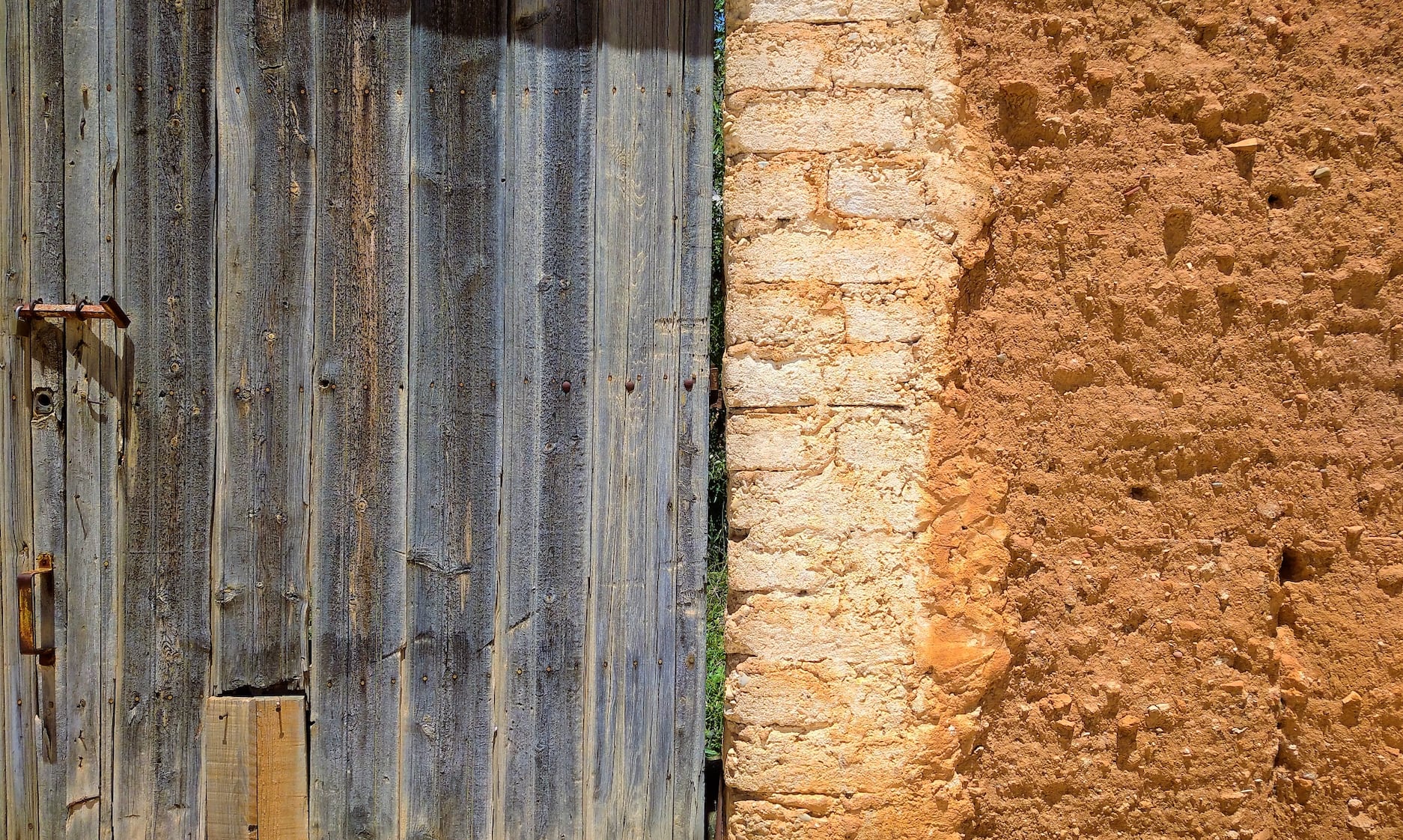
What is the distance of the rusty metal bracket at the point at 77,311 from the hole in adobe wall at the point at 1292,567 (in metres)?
2.29

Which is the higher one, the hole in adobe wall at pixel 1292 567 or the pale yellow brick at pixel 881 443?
the pale yellow brick at pixel 881 443

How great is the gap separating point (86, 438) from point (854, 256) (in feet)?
5.12

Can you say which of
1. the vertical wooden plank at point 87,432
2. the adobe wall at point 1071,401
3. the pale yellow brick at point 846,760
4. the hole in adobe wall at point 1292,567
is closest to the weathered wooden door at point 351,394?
the vertical wooden plank at point 87,432

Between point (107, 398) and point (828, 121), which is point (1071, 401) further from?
point (107, 398)

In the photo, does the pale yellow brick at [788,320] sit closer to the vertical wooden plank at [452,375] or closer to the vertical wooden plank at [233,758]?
the vertical wooden plank at [452,375]

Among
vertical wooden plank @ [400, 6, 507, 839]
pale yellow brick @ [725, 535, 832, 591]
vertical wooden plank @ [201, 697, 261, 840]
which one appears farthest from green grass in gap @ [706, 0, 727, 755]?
vertical wooden plank @ [201, 697, 261, 840]

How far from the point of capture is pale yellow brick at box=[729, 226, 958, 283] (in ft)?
4.79

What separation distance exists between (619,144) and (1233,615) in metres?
1.52

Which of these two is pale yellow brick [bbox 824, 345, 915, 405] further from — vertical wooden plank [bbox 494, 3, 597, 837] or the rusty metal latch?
the rusty metal latch

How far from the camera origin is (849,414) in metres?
1.46

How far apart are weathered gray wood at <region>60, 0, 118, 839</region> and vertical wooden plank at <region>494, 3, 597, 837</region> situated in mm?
788

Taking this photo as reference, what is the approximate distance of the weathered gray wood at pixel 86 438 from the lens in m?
1.52

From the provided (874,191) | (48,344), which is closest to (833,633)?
(874,191)

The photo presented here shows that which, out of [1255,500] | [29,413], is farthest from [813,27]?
[29,413]
